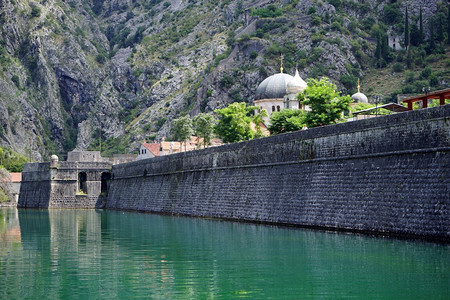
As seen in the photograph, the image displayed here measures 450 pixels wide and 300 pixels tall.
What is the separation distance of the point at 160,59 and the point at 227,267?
140 metres

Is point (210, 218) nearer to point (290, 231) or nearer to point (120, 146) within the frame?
point (290, 231)

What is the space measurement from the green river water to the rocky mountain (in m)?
91.7

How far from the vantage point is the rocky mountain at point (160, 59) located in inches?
5069

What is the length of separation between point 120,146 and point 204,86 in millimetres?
24035

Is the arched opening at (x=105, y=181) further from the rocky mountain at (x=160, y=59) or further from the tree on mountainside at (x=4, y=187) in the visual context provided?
the rocky mountain at (x=160, y=59)

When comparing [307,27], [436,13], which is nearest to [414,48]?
[436,13]

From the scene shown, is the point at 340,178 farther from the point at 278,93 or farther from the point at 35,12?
the point at 35,12

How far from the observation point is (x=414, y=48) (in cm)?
12938

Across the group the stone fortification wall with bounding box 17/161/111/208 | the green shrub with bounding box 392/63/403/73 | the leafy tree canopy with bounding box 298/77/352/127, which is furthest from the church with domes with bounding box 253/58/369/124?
the green shrub with bounding box 392/63/403/73

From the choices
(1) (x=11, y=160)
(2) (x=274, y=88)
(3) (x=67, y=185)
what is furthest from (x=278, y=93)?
(1) (x=11, y=160)

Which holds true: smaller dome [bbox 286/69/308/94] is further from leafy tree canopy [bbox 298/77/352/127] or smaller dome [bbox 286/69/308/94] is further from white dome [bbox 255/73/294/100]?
leafy tree canopy [bbox 298/77/352/127]

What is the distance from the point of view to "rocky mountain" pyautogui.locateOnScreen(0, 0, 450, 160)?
422 feet

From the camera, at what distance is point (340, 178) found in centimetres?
3369

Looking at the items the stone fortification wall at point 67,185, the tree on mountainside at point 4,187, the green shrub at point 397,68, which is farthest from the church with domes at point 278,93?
the green shrub at point 397,68
